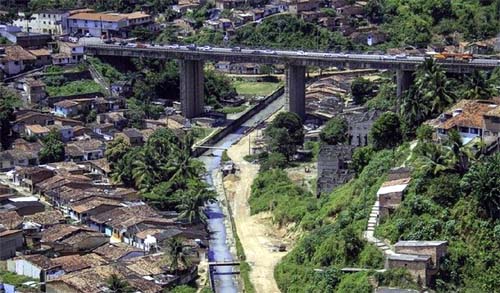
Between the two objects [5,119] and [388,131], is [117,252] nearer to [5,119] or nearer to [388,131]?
[388,131]

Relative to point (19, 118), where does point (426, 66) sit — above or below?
above

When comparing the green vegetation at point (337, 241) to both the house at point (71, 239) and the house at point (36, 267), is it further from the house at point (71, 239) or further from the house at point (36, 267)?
the house at point (36, 267)

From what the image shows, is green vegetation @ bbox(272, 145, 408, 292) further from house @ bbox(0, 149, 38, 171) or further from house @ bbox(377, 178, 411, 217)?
house @ bbox(0, 149, 38, 171)

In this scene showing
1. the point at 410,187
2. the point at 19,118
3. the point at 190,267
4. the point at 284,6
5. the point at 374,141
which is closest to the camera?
the point at 410,187

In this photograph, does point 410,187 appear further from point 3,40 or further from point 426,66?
point 3,40

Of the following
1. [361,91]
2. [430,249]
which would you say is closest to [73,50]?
[361,91]

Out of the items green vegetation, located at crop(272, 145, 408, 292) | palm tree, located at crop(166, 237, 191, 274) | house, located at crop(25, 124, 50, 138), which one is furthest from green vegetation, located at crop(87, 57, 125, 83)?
palm tree, located at crop(166, 237, 191, 274)

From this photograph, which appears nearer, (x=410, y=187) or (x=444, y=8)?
(x=410, y=187)

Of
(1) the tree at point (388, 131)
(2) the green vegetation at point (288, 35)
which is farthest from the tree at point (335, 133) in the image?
(2) the green vegetation at point (288, 35)

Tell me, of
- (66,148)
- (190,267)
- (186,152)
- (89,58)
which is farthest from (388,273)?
(89,58)
